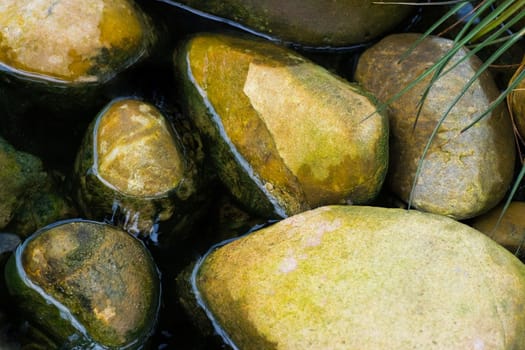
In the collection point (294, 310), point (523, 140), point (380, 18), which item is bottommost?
point (294, 310)

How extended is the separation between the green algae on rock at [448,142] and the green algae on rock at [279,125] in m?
0.22

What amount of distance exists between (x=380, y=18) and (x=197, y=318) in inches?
69.2

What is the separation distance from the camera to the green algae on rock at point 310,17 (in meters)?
2.95

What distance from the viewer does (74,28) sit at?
2.62 m

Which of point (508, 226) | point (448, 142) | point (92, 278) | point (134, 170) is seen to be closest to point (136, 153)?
point (134, 170)

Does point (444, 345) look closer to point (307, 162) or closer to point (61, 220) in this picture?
point (307, 162)

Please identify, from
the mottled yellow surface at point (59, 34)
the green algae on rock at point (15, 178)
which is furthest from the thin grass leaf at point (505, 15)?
the green algae on rock at point (15, 178)

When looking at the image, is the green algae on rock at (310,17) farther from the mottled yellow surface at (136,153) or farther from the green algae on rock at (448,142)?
the mottled yellow surface at (136,153)

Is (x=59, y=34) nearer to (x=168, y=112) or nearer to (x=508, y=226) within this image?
(x=168, y=112)

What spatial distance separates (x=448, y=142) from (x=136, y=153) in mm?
1393

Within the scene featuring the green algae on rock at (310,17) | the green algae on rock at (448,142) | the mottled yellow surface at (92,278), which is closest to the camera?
the mottled yellow surface at (92,278)

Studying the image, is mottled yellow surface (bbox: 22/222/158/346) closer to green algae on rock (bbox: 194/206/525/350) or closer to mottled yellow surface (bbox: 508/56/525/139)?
green algae on rock (bbox: 194/206/525/350)

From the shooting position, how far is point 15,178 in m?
2.54

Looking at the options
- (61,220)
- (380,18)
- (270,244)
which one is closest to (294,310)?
(270,244)
